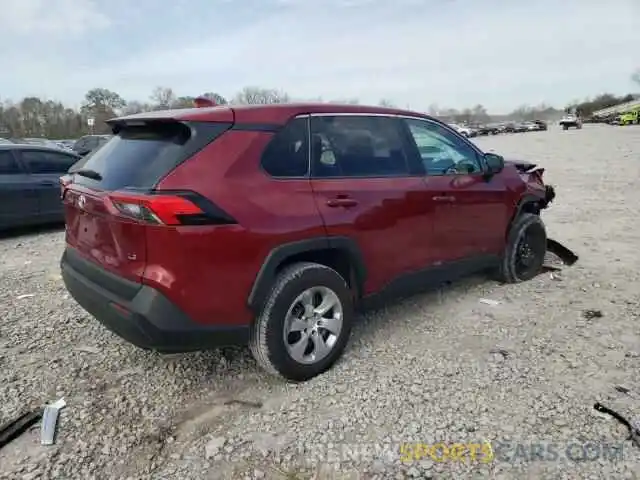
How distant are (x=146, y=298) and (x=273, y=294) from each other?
705 mm

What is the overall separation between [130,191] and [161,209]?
264 millimetres

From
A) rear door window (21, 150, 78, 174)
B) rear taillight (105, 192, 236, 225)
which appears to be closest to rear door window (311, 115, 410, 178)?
rear taillight (105, 192, 236, 225)

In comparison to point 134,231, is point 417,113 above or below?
above

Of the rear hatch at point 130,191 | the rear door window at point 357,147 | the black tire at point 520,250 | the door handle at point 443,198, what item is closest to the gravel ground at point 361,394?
the black tire at point 520,250

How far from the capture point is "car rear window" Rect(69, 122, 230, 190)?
267 centimetres

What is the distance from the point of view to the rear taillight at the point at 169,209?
2.51m

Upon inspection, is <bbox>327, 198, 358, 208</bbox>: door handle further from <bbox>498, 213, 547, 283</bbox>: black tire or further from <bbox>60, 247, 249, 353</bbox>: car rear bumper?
<bbox>498, 213, 547, 283</bbox>: black tire

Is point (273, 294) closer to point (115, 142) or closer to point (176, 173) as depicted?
point (176, 173)

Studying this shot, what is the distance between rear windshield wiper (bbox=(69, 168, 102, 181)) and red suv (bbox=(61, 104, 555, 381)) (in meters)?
0.01

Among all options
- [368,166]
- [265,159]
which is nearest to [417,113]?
[368,166]

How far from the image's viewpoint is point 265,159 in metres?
2.88

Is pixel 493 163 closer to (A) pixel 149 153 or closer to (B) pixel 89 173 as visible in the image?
(A) pixel 149 153

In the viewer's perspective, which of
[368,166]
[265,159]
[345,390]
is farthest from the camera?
[368,166]

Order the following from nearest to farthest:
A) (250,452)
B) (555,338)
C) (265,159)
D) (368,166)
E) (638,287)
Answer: (250,452) → (265,159) → (368,166) → (555,338) → (638,287)
